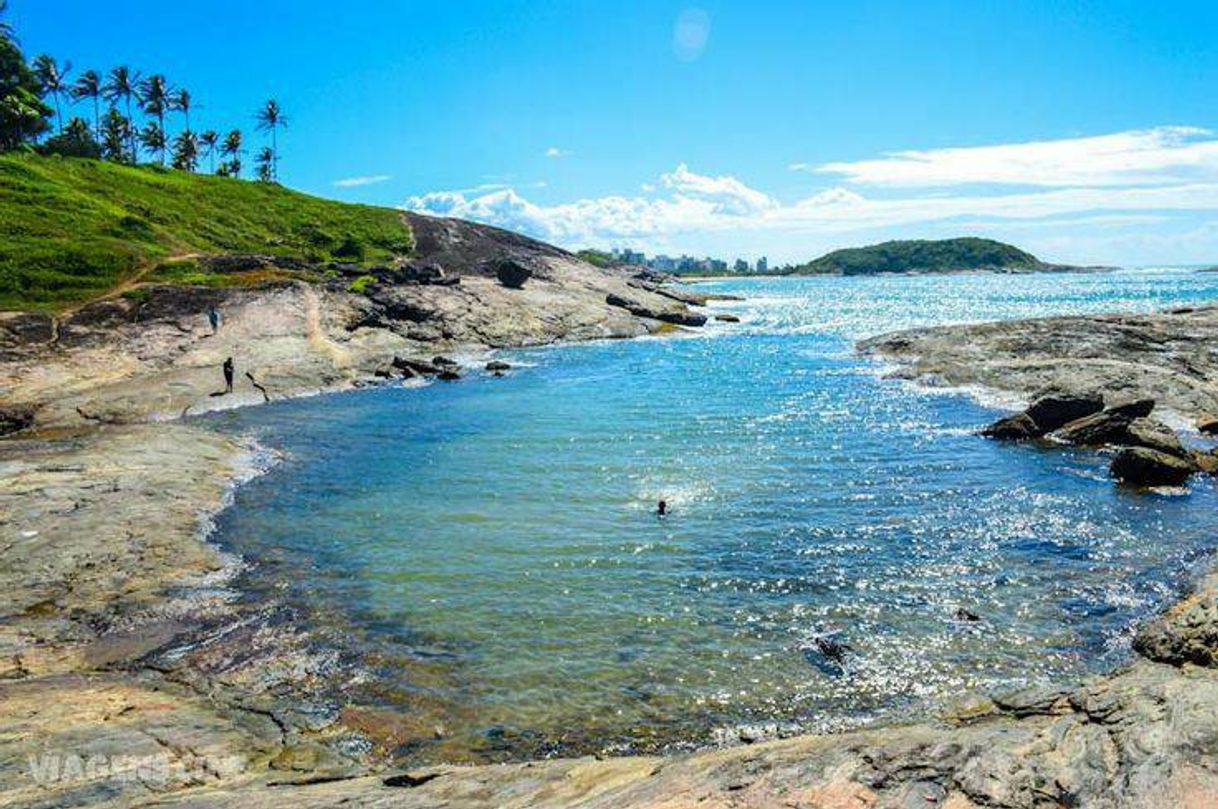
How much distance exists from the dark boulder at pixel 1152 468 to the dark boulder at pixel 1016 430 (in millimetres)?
6450

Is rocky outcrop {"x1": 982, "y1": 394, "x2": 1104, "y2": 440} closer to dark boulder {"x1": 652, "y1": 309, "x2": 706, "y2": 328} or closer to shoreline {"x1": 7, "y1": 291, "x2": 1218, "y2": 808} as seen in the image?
shoreline {"x1": 7, "y1": 291, "x2": 1218, "y2": 808}

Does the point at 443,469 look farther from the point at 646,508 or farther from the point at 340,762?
the point at 340,762

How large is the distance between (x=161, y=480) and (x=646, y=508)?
16.5 m

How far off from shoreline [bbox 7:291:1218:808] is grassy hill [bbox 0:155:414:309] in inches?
1870

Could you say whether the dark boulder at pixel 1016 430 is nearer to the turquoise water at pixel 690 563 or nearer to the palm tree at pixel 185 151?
the turquoise water at pixel 690 563

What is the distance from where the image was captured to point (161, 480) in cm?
2592

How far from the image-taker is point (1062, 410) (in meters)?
34.2

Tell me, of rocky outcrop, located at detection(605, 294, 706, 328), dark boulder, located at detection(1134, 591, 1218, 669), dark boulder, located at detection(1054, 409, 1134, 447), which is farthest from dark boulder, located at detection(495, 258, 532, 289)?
dark boulder, located at detection(1134, 591, 1218, 669)

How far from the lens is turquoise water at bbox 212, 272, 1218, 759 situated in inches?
563

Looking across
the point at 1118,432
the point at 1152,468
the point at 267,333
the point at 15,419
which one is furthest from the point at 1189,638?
the point at 267,333

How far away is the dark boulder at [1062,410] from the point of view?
34.2m

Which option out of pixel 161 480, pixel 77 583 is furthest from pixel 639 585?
pixel 161 480

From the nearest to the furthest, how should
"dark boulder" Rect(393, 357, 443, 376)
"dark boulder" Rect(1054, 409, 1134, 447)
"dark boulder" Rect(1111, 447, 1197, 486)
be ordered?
1. "dark boulder" Rect(1111, 447, 1197, 486)
2. "dark boulder" Rect(1054, 409, 1134, 447)
3. "dark boulder" Rect(393, 357, 443, 376)

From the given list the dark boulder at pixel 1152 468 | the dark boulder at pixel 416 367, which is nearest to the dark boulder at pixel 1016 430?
the dark boulder at pixel 1152 468
